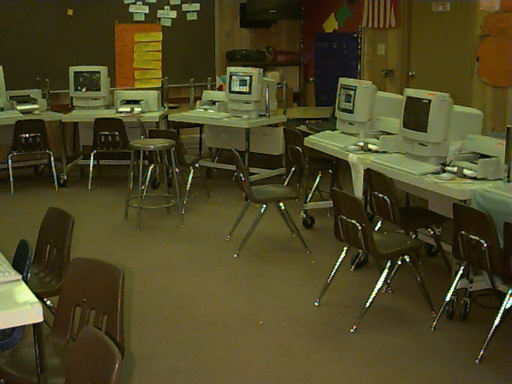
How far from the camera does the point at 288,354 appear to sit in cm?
373

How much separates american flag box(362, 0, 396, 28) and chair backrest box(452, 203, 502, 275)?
5.44 meters

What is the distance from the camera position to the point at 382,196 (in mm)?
4480

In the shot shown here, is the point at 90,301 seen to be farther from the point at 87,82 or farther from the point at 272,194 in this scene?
the point at 87,82

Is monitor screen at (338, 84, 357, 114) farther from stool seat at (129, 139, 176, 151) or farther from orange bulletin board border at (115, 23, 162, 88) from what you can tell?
orange bulletin board border at (115, 23, 162, 88)

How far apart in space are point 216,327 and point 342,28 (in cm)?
659

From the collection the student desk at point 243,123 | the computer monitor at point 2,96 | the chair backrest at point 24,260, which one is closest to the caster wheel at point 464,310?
the chair backrest at point 24,260

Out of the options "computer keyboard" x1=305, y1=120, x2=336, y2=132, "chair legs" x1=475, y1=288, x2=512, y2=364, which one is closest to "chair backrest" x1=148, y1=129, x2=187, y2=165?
"computer keyboard" x1=305, y1=120, x2=336, y2=132

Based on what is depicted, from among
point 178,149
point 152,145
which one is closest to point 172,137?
point 178,149

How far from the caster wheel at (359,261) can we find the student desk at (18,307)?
283 centimetres

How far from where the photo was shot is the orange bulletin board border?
9148mm

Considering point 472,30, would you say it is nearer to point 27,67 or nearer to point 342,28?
point 342,28

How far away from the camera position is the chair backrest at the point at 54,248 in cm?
326

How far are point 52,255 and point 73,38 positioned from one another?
589 cm

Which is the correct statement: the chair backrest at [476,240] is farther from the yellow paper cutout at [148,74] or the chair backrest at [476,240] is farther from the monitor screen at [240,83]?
the yellow paper cutout at [148,74]
